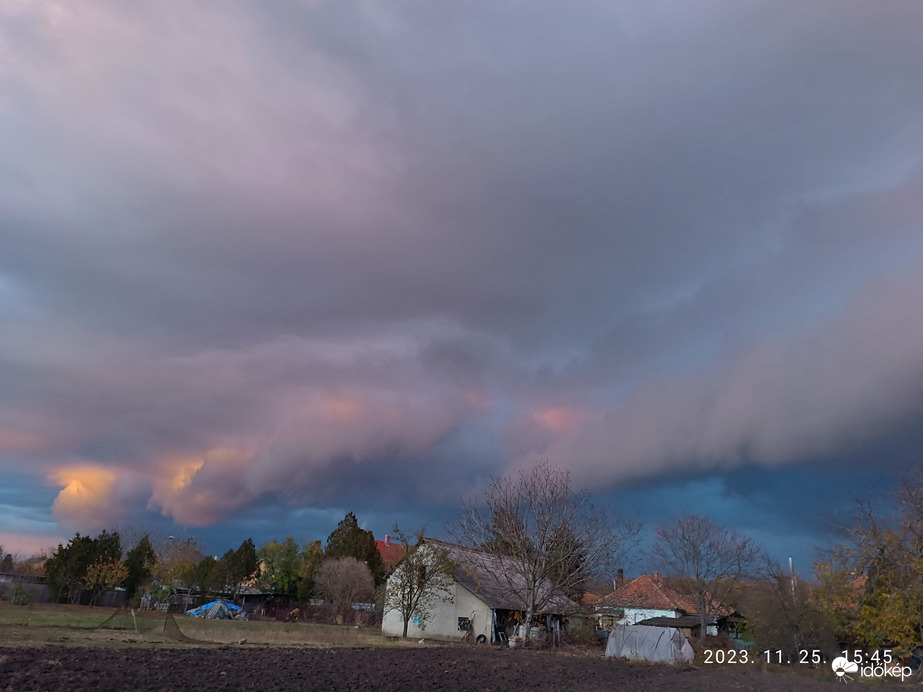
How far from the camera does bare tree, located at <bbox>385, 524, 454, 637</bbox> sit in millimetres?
45312

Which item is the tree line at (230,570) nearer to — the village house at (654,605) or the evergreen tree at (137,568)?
the evergreen tree at (137,568)

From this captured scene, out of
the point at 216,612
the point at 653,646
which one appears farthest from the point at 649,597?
the point at 216,612

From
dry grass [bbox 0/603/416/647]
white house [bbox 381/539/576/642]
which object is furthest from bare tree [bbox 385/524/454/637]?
dry grass [bbox 0/603/416/647]

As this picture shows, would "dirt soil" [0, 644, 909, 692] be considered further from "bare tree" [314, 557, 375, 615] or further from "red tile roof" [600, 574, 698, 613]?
"red tile roof" [600, 574, 698, 613]

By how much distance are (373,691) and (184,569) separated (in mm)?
A: 78993

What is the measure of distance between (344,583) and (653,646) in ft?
109

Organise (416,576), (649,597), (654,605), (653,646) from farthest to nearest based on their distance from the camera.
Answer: (649,597) < (654,605) < (416,576) < (653,646)

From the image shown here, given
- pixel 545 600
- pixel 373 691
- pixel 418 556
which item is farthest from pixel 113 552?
pixel 373 691

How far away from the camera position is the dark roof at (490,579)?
46.2 m

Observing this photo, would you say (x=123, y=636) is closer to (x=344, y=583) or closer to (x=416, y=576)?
(x=416, y=576)

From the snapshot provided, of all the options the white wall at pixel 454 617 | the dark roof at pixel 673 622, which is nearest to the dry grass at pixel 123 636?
the white wall at pixel 454 617

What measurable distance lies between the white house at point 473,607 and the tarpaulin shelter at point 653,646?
766 cm

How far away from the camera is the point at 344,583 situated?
63.0m

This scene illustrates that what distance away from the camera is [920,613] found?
33125 millimetres
